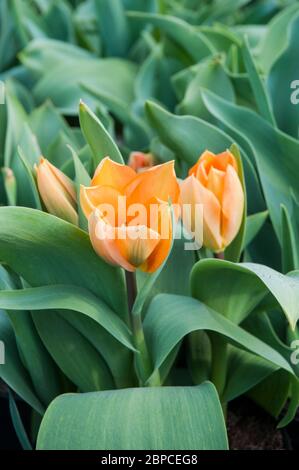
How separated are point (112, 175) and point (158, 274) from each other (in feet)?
0.38

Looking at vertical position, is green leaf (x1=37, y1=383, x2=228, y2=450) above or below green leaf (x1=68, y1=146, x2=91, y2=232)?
below

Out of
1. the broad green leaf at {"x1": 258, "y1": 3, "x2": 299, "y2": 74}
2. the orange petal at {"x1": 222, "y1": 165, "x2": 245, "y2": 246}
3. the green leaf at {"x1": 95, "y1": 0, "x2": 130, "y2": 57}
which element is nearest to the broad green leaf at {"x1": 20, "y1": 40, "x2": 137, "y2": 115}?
the green leaf at {"x1": 95, "y1": 0, "x2": 130, "y2": 57}

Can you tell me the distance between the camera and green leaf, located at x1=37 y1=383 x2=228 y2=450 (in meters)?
0.62

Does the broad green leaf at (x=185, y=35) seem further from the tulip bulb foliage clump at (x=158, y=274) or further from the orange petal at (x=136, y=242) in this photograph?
the orange petal at (x=136, y=242)

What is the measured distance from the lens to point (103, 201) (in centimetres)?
63

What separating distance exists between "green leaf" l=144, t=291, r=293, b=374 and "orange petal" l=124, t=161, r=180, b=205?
0.12 metres

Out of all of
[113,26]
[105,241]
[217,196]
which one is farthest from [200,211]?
[113,26]

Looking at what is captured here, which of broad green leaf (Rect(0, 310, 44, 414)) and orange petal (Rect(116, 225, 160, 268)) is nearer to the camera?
orange petal (Rect(116, 225, 160, 268))

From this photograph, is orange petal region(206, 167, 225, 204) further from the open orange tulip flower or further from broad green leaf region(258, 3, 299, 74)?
broad green leaf region(258, 3, 299, 74)

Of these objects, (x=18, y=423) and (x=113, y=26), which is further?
(x=113, y=26)

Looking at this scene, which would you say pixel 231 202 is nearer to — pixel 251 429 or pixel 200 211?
pixel 200 211

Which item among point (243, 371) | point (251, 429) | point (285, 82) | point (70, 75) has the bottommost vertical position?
point (251, 429)

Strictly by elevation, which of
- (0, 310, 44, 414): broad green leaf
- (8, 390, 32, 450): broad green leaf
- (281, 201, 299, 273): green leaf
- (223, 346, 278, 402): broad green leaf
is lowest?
(8, 390, 32, 450): broad green leaf
